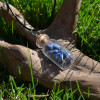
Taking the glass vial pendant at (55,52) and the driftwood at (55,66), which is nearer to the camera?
the driftwood at (55,66)

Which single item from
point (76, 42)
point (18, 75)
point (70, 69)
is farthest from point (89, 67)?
point (18, 75)

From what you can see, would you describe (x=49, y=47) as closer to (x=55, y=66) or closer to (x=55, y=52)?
(x=55, y=52)

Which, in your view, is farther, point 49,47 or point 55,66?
point 49,47

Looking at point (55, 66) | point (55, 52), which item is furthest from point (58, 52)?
point (55, 66)

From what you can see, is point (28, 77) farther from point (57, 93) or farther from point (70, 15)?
point (70, 15)

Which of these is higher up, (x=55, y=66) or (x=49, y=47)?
(x=49, y=47)
